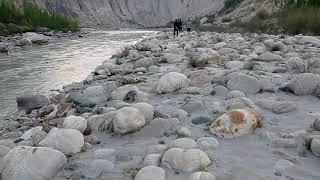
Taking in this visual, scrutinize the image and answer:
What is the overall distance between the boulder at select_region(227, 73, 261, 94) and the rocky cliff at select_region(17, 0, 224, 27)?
89.6 meters

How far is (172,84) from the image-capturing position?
20.8 ft

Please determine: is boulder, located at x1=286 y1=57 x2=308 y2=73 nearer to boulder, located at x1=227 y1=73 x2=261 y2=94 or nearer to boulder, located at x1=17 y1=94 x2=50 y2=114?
boulder, located at x1=227 y1=73 x2=261 y2=94

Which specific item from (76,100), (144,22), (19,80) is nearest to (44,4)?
(144,22)

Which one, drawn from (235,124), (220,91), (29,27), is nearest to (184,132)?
(235,124)

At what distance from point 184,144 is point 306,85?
2.62 meters

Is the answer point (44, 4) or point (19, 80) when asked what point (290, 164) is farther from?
point (44, 4)

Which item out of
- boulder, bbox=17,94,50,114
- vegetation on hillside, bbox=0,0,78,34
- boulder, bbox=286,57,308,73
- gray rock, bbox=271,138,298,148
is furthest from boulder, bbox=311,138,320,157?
vegetation on hillside, bbox=0,0,78,34

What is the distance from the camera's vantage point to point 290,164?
352 cm

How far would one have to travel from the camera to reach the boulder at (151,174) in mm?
3309

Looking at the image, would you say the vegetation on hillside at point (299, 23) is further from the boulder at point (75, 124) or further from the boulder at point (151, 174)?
the boulder at point (151, 174)

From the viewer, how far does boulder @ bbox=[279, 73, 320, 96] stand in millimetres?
5664

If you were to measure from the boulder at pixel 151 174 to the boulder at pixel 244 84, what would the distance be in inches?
114

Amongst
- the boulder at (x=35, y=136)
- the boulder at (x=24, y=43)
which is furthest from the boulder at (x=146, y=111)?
the boulder at (x=24, y=43)

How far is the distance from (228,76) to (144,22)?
10625 centimetres
